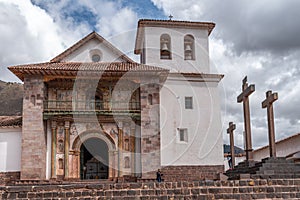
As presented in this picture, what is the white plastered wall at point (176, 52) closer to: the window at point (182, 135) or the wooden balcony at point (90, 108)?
the wooden balcony at point (90, 108)

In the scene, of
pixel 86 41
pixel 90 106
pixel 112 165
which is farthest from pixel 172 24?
pixel 112 165

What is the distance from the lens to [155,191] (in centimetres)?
1098

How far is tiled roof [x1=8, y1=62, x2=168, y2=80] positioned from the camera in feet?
63.9

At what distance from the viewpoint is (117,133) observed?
20.5m

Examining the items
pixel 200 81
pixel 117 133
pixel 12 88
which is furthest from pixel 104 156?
pixel 12 88

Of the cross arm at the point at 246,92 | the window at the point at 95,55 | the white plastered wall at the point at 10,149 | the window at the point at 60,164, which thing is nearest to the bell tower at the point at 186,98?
the window at the point at 95,55

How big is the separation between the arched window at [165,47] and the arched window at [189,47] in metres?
0.92

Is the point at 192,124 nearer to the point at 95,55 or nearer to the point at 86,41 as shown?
the point at 95,55

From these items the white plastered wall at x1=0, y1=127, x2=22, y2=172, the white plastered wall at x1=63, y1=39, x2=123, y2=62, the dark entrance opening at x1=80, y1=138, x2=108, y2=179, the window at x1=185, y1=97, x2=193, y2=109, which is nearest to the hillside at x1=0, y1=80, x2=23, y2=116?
the dark entrance opening at x1=80, y1=138, x2=108, y2=179

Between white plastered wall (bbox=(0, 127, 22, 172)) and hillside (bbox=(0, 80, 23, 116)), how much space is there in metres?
28.1

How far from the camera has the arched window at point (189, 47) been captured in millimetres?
22844

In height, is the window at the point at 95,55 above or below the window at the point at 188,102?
above

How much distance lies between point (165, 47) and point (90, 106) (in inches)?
204

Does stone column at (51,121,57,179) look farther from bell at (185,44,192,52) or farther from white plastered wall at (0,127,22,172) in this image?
bell at (185,44,192,52)
